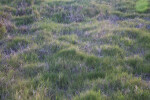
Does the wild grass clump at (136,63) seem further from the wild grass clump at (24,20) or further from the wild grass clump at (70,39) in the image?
the wild grass clump at (24,20)

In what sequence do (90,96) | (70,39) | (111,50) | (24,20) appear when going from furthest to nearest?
(24,20) < (70,39) < (111,50) < (90,96)

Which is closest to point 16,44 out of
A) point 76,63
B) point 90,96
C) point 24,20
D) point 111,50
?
point 76,63

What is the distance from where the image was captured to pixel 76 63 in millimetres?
4594

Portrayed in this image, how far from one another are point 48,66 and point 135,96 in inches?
83.8

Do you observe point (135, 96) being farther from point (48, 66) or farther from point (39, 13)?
point (39, 13)

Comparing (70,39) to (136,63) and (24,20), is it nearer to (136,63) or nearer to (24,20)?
(136,63)

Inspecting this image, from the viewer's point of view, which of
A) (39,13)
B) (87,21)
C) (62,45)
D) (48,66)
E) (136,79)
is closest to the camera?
(136,79)

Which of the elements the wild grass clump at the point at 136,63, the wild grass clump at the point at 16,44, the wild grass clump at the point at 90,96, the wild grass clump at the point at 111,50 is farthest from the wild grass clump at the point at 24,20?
the wild grass clump at the point at 90,96

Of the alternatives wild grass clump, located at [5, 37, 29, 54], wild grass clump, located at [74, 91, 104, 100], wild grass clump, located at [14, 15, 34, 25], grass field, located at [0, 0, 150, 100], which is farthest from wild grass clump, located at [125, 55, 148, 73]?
wild grass clump, located at [14, 15, 34, 25]

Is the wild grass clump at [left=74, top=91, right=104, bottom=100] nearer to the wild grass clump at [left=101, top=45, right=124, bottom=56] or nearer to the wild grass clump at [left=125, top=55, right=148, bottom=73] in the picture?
the wild grass clump at [left=125, top=55, right=148, bottom=73]

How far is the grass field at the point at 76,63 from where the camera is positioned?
3.34 meters

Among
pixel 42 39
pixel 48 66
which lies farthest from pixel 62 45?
pixel 48 66

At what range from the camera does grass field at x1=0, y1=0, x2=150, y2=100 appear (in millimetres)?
3342

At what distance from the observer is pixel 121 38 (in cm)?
635
